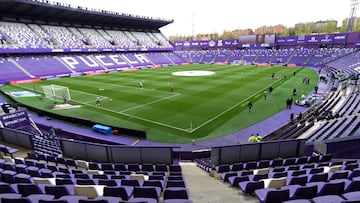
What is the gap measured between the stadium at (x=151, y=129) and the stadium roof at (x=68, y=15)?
0.54 m

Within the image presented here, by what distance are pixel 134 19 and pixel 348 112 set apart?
76.6 metres

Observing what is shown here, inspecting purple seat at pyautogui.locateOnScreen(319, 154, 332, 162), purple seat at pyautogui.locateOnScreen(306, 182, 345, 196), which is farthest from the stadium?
purple seat at pyautogui.locateOnScreen(319, 154, 332, 162)

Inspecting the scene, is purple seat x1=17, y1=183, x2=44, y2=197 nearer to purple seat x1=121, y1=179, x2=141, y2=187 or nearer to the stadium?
the stadium

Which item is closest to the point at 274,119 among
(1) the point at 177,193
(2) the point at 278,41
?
(1) the point at 177,193

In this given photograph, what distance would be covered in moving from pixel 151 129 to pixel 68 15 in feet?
206

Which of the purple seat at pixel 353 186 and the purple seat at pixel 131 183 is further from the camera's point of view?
the purple seat at pixel 131 183

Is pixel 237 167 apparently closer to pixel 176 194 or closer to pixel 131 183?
pixel 176 194

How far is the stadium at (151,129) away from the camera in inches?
264

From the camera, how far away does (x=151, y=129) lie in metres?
21.4

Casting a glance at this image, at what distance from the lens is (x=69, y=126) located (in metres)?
22.3

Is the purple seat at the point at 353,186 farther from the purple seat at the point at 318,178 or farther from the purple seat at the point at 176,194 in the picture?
the purple seat at the point at 176,194

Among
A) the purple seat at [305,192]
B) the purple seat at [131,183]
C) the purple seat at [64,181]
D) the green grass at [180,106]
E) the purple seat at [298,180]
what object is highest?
the purple seat at [305,192]

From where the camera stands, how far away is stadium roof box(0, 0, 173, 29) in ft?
184

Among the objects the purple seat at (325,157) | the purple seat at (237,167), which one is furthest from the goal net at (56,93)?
the purple seat at (325,157)
